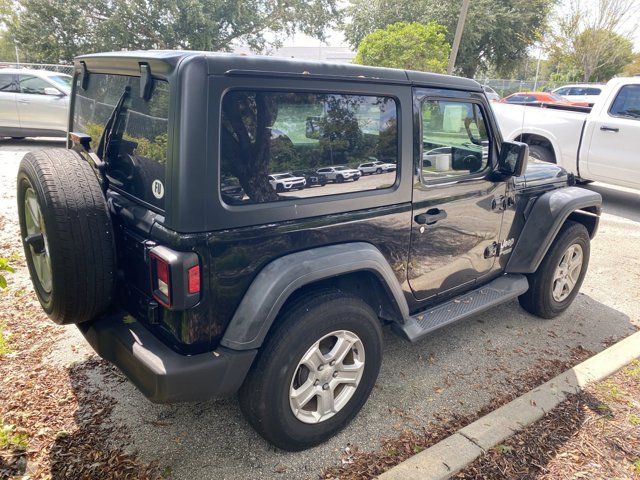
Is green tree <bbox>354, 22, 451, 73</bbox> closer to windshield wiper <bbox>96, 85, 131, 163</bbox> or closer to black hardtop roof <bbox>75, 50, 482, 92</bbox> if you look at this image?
black hardtop roof <bbox>75, 50, 482, 92</bbox>

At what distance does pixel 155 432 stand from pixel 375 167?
186cm

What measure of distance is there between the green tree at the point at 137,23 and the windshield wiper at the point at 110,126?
20899 millimetres

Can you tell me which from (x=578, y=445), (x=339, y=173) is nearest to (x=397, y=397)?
(x=578, y=445)

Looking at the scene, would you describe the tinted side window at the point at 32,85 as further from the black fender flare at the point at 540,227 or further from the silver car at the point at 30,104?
the black fender flare at the point at 540,227

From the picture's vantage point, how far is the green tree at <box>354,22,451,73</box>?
11.0m

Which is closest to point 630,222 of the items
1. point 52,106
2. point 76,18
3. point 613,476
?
point 613,476

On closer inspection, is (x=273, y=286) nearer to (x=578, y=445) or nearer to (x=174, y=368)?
(x=174, y=368)

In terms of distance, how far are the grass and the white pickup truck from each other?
22.7 ft

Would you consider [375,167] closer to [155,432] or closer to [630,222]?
[155,432]

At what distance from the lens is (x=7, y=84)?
33.1 ft

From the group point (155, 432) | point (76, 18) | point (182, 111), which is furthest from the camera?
point (76, 18)

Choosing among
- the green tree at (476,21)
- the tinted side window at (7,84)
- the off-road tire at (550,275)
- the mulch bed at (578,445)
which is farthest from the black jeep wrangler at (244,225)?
the green tree at (476,21)

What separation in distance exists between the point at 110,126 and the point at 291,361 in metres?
1.53

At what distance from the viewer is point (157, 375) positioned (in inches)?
80.1
